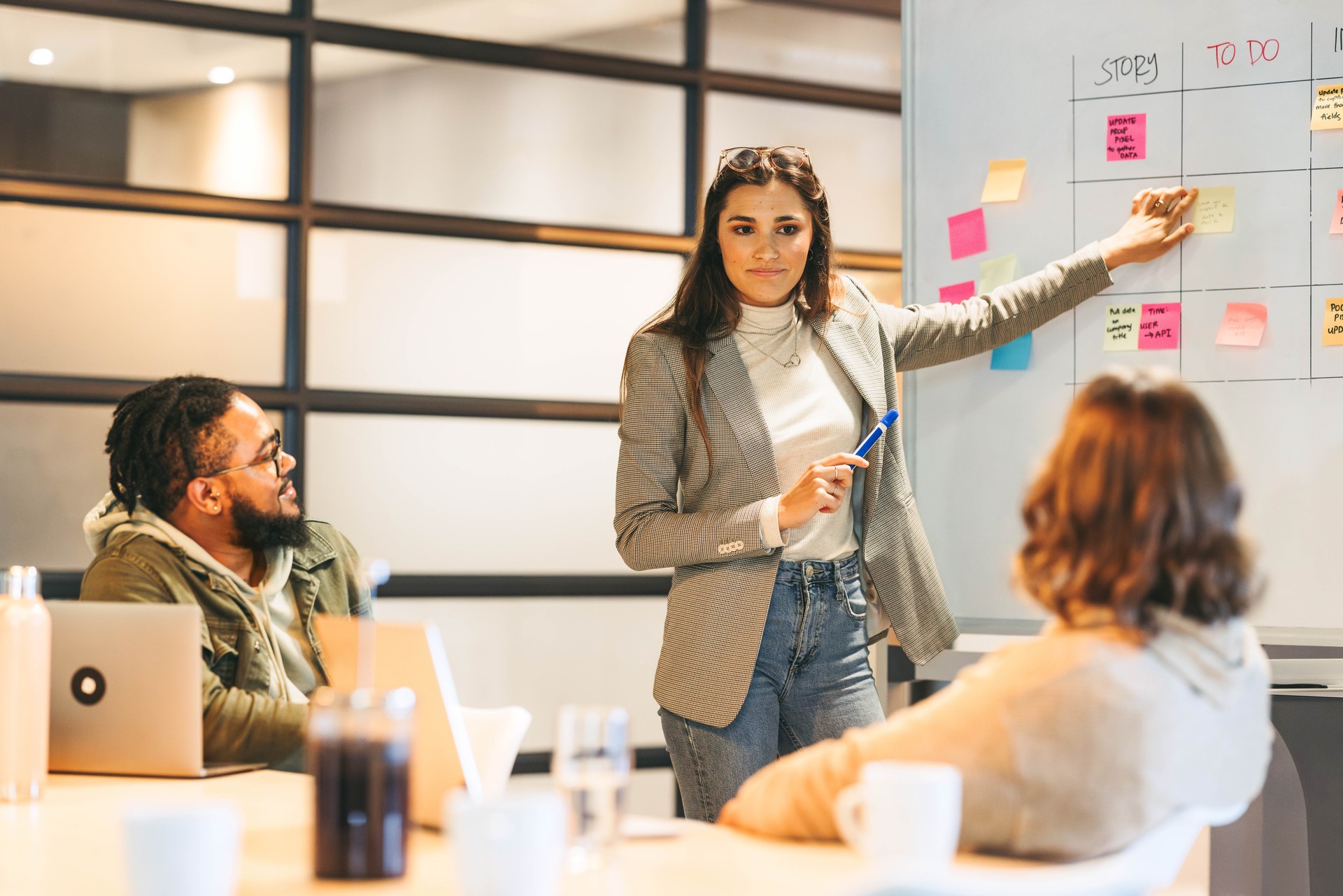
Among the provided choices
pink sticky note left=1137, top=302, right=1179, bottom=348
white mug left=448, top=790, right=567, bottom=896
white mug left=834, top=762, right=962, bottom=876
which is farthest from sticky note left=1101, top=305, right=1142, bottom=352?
white mug left=448, top=790, right=567, bottom=896

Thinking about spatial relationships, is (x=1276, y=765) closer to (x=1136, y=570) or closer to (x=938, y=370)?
(x=938, y=370)

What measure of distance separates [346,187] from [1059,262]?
1654mm

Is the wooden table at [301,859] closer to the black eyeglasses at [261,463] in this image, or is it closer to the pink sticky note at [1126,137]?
the black eyeglasses at [261,463]

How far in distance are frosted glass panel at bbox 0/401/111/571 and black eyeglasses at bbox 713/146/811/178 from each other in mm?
Result: 1518

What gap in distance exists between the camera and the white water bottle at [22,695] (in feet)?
4.83

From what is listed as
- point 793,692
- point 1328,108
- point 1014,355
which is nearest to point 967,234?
point 1014,355

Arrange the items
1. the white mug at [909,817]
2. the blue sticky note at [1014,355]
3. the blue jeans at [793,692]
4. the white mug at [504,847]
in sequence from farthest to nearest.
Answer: the blue sticky note at [1014,355] → the blue jeans at [793,692] → the white mug at [909,817] → the white mug at [504,847]

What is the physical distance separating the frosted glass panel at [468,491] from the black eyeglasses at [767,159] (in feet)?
3.92

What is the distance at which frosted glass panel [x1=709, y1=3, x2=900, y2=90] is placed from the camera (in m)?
3.45

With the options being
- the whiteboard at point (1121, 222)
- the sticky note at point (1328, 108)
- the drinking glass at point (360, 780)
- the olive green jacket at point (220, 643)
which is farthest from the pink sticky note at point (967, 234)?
the drinking glass at point (360, 780)

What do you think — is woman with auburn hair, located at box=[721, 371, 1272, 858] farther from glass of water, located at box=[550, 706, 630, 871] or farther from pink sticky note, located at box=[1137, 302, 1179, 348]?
pink sticky note, located at box=[1137, 302, 1179, 348]

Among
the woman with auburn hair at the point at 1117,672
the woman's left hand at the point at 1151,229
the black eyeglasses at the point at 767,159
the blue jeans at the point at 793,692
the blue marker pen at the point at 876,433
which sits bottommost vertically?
the blue jeans at the point at 793,692

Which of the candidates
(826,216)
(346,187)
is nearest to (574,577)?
(346,187)

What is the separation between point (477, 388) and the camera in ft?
10.6
